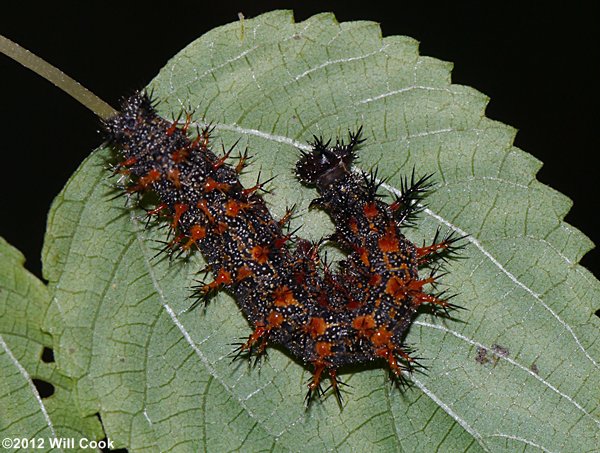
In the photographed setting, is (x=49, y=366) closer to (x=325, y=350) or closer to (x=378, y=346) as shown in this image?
(x=325, y=350)

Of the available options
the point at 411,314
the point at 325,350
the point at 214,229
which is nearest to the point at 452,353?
the point at 411,314

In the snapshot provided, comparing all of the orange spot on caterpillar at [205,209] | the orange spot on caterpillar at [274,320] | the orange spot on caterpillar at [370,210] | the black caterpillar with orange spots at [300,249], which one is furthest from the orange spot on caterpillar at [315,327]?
the orange spot on caterpillar at [205,209]

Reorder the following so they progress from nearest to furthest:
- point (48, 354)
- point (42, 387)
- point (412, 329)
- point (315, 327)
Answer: point (315, 327) < point (412, 329) < point (42, 387) < point (48, 354)

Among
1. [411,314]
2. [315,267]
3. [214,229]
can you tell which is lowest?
[411,314]

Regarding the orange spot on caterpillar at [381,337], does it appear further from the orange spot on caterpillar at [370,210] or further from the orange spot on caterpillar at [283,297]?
the orange spot on caterpillar at [370,210]

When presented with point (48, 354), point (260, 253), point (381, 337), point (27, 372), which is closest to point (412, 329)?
point (381, 337)

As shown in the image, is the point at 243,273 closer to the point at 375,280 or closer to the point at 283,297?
the point at 283,297
